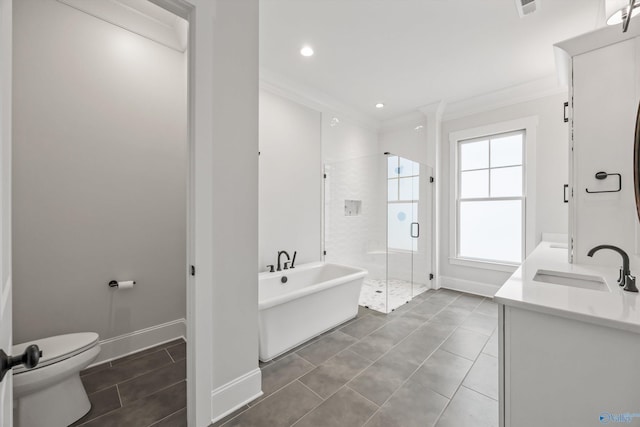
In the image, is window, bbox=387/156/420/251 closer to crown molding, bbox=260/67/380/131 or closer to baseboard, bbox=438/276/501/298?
baseboard, bbox=438/276/501/298

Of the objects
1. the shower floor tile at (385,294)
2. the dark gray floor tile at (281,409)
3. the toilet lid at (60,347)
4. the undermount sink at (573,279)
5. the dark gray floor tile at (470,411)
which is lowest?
the dark gray floor tile at (470,411)

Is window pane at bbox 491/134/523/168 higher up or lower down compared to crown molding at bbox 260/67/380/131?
lower down

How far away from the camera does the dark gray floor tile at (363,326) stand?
261cm

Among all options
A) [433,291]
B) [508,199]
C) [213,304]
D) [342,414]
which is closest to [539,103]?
[508,199]

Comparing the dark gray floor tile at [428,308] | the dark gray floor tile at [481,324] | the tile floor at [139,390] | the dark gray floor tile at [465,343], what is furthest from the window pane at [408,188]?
the tile floor at [139,390]

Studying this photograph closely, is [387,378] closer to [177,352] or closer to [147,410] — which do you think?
[147,410]

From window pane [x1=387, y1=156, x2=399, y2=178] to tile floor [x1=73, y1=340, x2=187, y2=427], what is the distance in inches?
136

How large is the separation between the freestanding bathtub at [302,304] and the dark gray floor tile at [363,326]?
10 centimetres

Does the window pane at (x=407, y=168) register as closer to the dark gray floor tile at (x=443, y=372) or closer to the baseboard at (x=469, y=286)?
the baseboard at (x=469, y=286)

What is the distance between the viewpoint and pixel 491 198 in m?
3.70

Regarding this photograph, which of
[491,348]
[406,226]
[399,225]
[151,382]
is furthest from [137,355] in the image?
[406,226]

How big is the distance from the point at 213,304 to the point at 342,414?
1022 millimetres

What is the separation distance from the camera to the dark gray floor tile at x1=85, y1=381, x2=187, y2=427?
150 cm

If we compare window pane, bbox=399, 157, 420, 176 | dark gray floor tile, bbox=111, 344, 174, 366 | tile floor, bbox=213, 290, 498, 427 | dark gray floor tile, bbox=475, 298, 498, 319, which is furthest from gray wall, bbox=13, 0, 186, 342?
dark gray floor tile, bbox=475, 298, 498, 319
